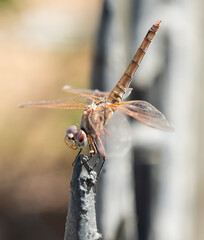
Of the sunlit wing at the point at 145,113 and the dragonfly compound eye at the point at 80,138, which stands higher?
the sunlit wing at the point at 145,113

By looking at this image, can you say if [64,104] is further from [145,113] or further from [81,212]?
[81,212]

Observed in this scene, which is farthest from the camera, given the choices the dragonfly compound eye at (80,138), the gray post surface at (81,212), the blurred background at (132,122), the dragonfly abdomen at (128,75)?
the blurred background at (132,122)

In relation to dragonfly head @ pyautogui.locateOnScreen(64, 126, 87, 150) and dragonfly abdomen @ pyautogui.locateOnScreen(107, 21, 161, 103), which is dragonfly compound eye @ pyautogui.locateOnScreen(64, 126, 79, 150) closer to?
dragonfly head @ pyautogui.locateOnScreen(64, 126, 87, 150)

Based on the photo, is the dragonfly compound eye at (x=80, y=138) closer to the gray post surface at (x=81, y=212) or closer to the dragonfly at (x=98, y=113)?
the dragonfly at (x=98, y=113)

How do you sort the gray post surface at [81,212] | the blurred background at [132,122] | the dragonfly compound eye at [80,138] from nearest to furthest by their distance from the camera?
the gray post surface at [81,212] < the dragonfly compound eye at [80,138] < the blurred background at [132,122]

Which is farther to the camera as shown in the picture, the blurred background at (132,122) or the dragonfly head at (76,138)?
the blurred background at (132,122)

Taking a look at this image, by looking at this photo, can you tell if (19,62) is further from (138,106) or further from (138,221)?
(138,106)

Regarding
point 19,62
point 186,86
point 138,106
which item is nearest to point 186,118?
point 186,86

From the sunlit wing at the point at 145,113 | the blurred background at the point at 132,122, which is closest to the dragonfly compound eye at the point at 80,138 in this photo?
the sunlit wing at the point at 145,113
